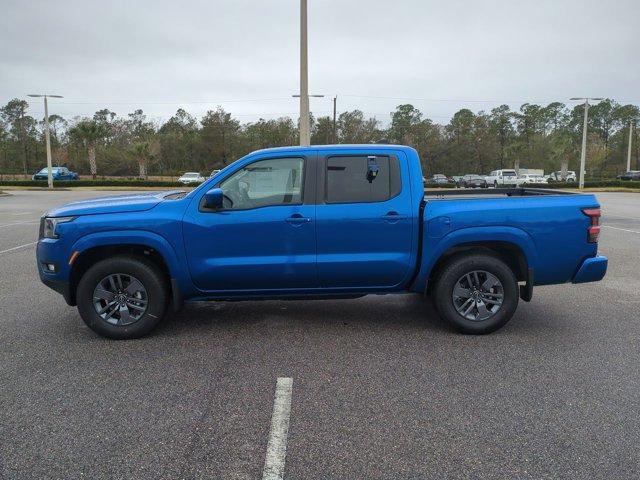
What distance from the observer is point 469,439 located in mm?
3354

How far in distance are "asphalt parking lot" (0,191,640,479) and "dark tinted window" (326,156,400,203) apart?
138cm

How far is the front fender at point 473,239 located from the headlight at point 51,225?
3.47 metres

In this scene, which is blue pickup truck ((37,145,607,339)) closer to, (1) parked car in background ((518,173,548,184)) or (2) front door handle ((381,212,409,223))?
(2) front door handle ((381,212,409,223))

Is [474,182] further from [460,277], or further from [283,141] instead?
[460,277]

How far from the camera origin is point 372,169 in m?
5.25

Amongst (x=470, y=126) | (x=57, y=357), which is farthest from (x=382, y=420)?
(x=470, y=126)

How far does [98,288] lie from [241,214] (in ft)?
5.15

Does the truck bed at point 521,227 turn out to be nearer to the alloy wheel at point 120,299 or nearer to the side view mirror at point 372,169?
the side view mirror at point 372,169

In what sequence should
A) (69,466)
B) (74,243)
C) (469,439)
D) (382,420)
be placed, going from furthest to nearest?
(74,243)
(382,420)
(469,439)
(69,466)

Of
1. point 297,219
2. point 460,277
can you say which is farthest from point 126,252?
point 460,277

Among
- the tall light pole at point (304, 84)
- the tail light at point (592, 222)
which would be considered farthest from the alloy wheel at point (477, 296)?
the tall light pole at point (304, 84)

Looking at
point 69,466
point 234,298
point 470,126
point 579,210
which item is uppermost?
point 470,126

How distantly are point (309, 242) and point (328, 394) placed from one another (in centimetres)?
168

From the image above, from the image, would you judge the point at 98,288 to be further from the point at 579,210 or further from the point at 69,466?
the point at 579,210
